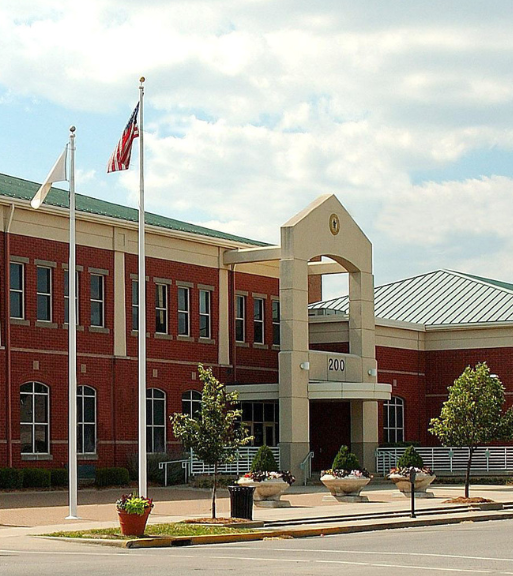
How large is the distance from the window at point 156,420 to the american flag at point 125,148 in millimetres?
18980

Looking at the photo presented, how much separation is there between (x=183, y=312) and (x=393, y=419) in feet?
43.6

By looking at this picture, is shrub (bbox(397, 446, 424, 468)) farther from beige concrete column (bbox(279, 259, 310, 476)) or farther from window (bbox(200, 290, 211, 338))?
window (bbox(200, 290, 211, 338))

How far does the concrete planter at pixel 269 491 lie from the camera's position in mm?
32688

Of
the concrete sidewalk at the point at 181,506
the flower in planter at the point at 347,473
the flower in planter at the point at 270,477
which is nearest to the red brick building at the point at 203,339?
the concrete sidewalk at the point at 181,506

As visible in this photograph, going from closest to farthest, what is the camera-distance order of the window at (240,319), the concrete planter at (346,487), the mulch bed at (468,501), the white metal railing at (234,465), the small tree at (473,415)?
1. the mulch bed at (468,501)
2. the concrete planter at (346,487)
3. the small tree at (473,415)
4. the white metal railing at (234,465)
5. the window at (240,319)

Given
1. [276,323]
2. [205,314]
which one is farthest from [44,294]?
[276,323]

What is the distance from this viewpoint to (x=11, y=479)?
38812 mm

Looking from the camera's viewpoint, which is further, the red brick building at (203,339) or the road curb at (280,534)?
the red brick building at (203,339)

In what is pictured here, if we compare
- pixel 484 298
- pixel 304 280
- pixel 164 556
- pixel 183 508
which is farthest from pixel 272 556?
pixel 484 298

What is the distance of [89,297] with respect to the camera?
43.3m

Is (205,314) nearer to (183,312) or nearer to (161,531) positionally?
(183,312)

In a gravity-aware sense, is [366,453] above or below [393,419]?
below

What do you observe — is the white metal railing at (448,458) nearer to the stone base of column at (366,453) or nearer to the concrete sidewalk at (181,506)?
the stone base of column at (366,453)

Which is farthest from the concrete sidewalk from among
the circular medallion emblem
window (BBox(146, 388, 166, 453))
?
the circular medallion emblem
